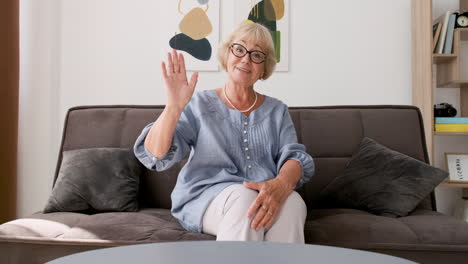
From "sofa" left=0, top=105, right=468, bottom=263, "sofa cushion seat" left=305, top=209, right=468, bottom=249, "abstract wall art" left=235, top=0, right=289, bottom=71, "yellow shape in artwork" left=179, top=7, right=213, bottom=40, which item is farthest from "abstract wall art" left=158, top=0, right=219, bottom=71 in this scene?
"sofa cushion seat" left=305, top=209, right=468, bottom=249

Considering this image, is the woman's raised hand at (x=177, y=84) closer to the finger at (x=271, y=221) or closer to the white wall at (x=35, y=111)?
the finger at (x=271, y=221)

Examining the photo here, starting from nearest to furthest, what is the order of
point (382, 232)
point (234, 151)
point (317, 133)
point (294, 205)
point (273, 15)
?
point (294, 205) → point (382, 232) → point (234, 151) → point (317, 133) → point (273, 15)

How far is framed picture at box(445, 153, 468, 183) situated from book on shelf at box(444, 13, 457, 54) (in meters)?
0.66

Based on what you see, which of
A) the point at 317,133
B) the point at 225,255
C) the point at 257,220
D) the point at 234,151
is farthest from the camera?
the point at 317,133

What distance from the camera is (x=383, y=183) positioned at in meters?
2.05

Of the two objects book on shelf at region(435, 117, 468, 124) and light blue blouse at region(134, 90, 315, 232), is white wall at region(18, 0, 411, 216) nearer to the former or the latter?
book on shelf at region(435, 117, 468, 124)

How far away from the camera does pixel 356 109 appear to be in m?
2.38

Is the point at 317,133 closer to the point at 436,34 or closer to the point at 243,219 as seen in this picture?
the point at 243,219

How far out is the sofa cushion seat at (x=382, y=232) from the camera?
1.67 metres

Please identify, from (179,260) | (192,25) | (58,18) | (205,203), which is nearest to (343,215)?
(205,203)

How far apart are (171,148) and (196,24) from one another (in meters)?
1.81

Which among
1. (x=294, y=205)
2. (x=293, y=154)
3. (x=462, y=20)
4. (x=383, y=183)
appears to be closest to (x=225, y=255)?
(x=294, y=205)

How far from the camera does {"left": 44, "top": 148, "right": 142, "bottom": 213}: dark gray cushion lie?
81.8 inches

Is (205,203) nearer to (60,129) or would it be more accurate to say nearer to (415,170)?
(415,170)
